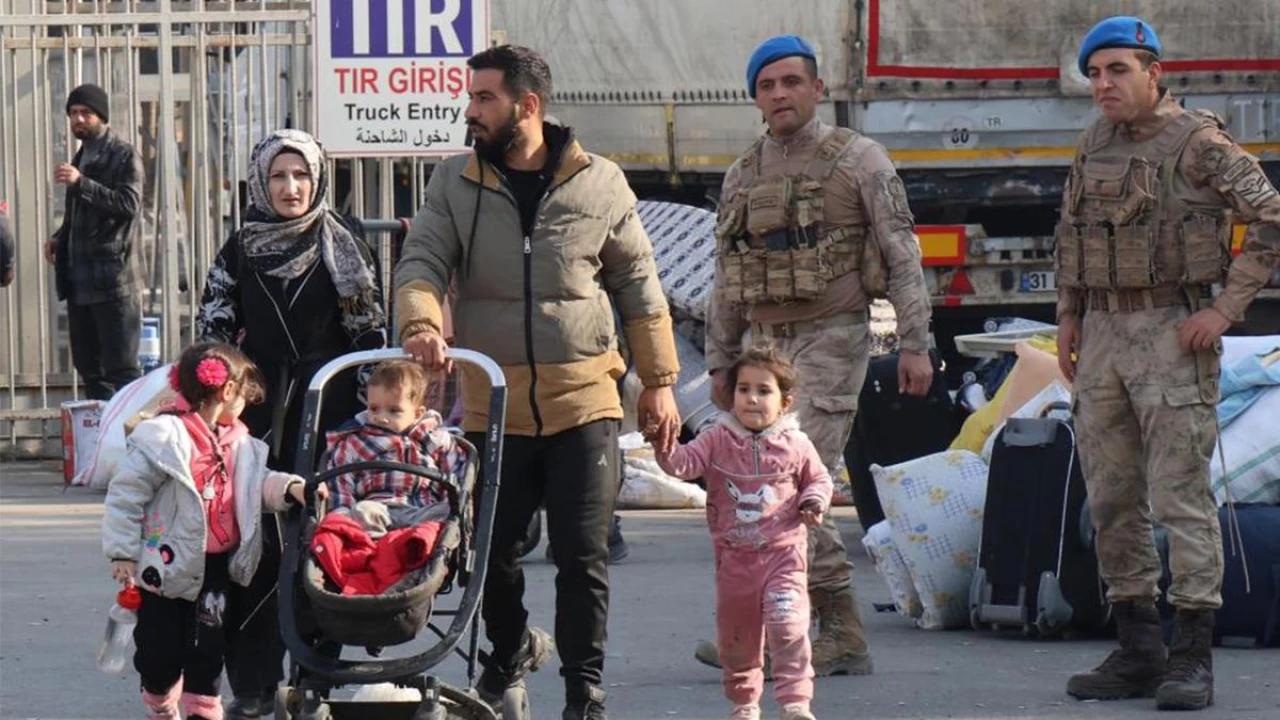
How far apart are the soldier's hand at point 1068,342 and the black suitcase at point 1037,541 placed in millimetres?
753

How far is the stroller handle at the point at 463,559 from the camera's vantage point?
6.00 m

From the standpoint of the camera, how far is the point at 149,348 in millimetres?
15375

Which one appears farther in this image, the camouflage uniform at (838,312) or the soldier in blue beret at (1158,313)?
the camouflage uniform at (838,312)

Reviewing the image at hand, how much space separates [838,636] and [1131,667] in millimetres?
882

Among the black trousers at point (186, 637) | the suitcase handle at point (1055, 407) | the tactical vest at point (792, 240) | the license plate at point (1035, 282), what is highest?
the tactical vest at point (792, 240)

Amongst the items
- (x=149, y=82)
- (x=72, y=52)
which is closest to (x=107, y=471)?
(x=72, y=52)

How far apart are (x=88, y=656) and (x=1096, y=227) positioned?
3.43 meters

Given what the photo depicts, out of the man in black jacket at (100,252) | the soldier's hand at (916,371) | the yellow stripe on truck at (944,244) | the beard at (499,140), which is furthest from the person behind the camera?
the yellow stripe on truck at (944,244)

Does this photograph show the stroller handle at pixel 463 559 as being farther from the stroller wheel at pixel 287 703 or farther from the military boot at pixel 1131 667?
the military boot at pixel 1131 667

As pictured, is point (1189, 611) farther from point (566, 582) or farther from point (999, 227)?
point (999, 227)

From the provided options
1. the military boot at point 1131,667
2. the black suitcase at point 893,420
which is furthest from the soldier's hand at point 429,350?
the black suitcase at point 893,420

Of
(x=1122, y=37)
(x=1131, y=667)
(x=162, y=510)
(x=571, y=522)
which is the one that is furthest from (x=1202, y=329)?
(x=162, y=510)

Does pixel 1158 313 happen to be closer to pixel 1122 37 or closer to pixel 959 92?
pixel 1122 37

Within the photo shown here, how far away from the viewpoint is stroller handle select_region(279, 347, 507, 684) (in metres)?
6.00
